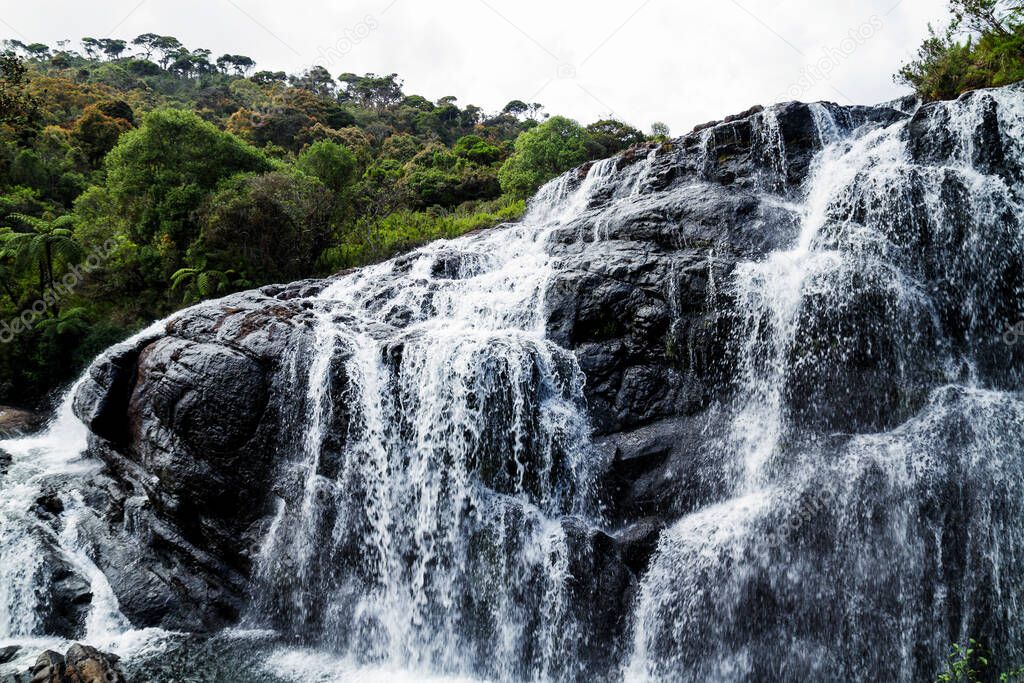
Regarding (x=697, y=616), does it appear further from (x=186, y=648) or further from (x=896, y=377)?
(x=186, y=648)

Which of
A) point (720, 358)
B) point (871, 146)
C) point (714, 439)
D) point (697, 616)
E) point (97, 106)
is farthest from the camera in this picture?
point (97, 106)

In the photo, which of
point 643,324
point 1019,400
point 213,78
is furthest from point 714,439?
point 213,78

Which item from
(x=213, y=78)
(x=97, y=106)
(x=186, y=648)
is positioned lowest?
(x=186, y=648)

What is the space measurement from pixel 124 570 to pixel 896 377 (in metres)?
12.0

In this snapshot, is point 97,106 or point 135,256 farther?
point 97,106

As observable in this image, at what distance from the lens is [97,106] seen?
35781mm

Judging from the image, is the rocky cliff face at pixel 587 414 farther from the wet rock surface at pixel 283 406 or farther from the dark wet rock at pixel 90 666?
the dark wet rock at pixel 90 666

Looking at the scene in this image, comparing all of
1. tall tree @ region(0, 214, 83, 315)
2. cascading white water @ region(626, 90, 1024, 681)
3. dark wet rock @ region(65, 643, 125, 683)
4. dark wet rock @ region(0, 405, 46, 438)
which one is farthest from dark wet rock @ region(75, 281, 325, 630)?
tall tree @ region(0, 214, 83, 315)

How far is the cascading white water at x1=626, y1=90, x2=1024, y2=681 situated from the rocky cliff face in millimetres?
46

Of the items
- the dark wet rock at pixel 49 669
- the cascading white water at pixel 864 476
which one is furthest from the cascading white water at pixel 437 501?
the dark wet rock at pixel 49 669

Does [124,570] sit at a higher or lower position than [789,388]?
lower

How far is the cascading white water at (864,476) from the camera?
22.4 feet

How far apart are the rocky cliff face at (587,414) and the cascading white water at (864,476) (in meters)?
0.05

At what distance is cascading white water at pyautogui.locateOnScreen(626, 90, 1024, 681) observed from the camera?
22.4 feet
